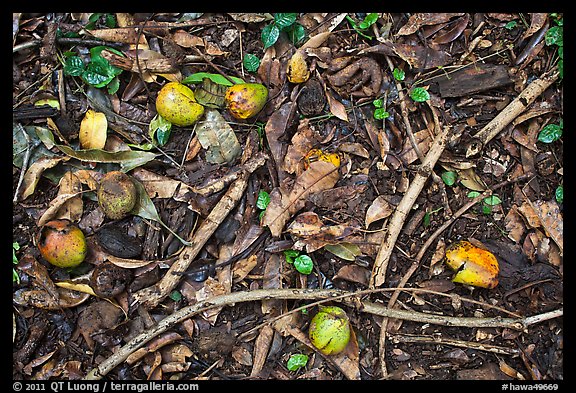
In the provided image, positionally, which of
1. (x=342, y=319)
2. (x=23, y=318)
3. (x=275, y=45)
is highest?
(x=275, y=45)

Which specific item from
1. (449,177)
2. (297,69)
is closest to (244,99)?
(297,69)

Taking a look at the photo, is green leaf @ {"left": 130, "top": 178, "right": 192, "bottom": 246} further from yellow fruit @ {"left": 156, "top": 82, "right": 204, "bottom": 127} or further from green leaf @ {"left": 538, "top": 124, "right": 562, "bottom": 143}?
green leaf @ {"left": 538, "top": 124, "right": 562, "bottom": 143}

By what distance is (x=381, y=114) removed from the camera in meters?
→ 3.61

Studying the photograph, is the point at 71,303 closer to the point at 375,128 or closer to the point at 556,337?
the point at 375,128

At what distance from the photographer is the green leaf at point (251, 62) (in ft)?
12.0

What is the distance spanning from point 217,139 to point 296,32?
0.94 metres

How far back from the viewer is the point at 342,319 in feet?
10.8

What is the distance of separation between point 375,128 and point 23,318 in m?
2.71

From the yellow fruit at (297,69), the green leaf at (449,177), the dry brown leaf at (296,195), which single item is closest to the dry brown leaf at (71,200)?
the dry brown leaf at (296,195)

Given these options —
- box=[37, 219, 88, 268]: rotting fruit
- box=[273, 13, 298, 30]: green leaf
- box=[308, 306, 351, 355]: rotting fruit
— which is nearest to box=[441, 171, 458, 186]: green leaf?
box=[308, 306, 351, 355]: rotting fruit

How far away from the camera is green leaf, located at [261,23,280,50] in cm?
359

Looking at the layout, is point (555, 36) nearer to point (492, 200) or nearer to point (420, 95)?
point (420, 95)

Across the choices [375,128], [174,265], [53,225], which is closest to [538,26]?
[375,128]

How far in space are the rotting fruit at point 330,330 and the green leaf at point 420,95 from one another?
152cm
